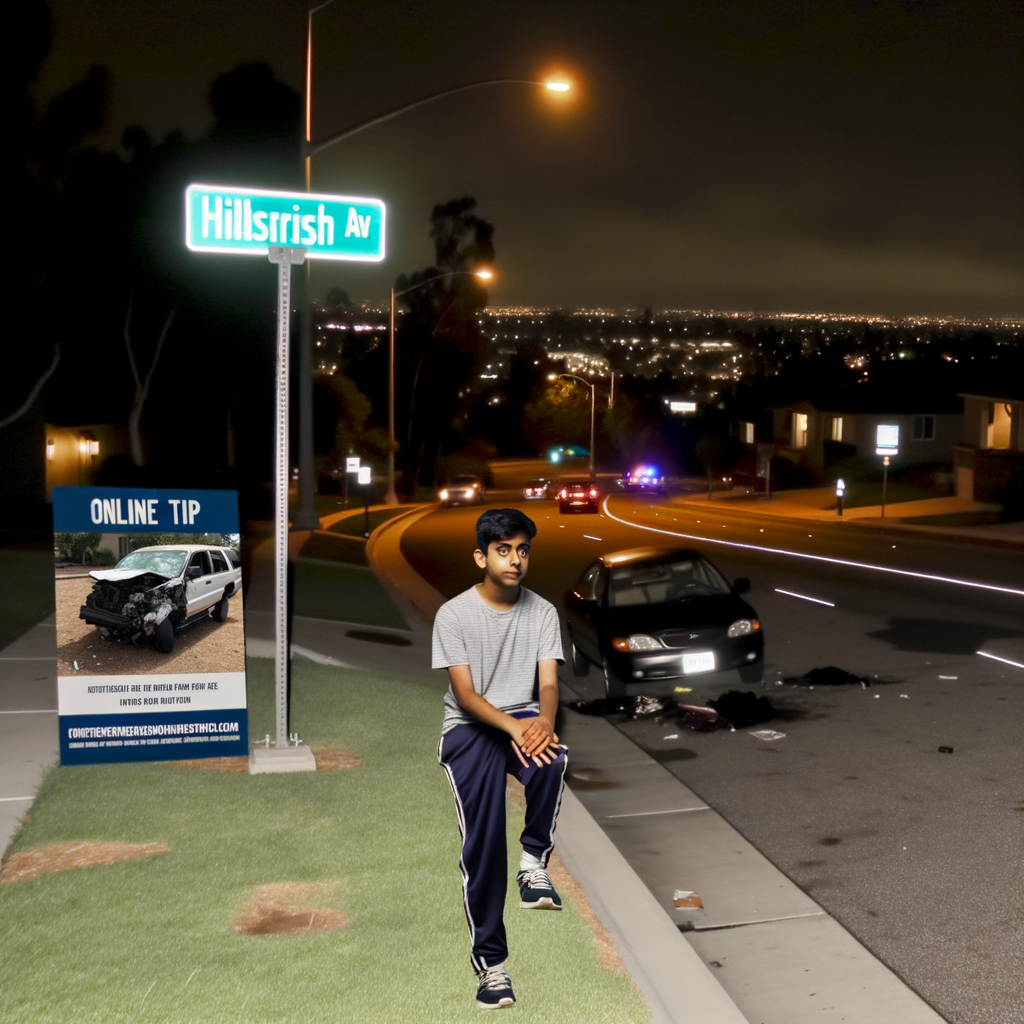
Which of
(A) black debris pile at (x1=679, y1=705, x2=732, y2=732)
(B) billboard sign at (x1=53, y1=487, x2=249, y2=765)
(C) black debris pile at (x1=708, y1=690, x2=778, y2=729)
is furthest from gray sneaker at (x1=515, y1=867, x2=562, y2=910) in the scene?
(C) black debris pile at (x1=708, y1=690, x2=778, y2=729)

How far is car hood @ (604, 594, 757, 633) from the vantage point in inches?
433

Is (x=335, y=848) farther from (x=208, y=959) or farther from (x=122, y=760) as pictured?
(x=122, y=760)

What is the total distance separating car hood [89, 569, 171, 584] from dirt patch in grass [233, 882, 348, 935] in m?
2.55

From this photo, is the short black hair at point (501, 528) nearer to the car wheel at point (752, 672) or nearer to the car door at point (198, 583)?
the car door at point (198, 583)

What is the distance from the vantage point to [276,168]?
3528 centimetres

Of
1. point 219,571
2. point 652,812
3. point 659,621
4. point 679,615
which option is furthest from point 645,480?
point 219,571

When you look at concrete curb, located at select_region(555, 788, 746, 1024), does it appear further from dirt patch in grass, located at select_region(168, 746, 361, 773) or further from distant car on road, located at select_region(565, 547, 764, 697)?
distant car on road, located at select_region(565, 547, 764, 697)

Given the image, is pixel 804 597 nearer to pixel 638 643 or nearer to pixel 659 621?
pixel 659 621

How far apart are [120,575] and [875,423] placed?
212 ft

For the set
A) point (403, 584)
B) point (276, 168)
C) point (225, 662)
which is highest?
point (276, 168)

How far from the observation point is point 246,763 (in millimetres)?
7879

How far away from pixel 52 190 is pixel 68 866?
25.3m

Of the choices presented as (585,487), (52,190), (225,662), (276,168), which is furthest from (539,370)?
(225,662)

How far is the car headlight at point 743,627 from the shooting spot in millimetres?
11016
